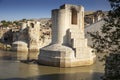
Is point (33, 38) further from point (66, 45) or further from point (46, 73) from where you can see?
point (46, 73)

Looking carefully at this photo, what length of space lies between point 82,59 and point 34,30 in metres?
12.3

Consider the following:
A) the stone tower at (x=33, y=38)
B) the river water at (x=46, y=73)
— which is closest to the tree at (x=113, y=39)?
the river water at (x=46, y=73)

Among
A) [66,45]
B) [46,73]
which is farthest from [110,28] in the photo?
[66,45]

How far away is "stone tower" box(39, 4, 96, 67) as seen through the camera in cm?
1792

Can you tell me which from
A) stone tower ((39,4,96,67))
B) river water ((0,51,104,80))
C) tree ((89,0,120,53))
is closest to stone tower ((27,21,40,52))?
stone tower ((39,4,96,67))

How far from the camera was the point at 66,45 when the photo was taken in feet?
62.0

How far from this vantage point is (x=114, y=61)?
233 inches

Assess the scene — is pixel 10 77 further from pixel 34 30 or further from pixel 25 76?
pixel 34 30

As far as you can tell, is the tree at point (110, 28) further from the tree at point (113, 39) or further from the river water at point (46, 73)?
the river water at point (46, 73)

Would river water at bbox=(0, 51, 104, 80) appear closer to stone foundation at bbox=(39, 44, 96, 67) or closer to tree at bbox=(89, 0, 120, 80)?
stone foundation at bbox=(39, 44, 96, 67)

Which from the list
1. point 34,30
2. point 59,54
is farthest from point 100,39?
point 34,30

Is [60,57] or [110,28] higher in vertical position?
[110,28]

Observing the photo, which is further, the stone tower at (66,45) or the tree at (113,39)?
the stone tower at (66,45)

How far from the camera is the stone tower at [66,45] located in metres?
17.9
